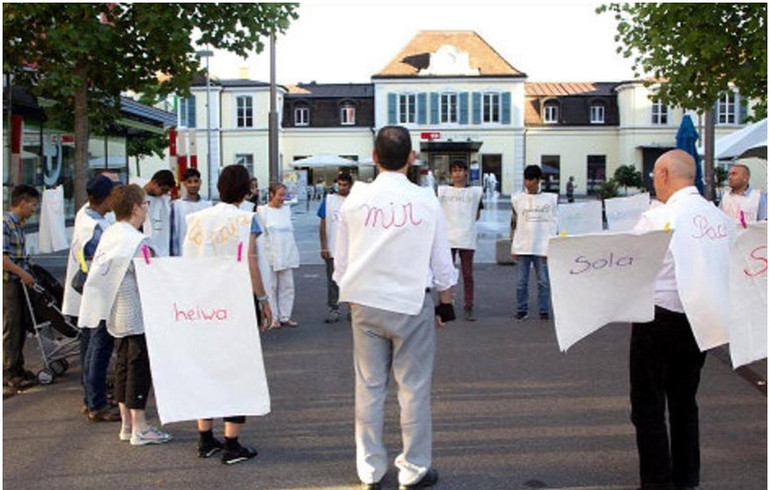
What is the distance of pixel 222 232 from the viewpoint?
20.9 feet

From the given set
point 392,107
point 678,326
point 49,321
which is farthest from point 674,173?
point 392,107

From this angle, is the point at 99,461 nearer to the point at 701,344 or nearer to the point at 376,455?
the point at 376,455

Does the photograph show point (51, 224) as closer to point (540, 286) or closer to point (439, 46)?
point (540, 286)

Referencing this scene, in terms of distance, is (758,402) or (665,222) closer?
(665,222)

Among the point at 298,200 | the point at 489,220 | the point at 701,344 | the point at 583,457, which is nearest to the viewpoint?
the point at 701,344

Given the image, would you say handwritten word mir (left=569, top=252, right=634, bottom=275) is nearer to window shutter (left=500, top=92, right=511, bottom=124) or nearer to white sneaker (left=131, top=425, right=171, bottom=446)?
white sneaker (left=131, top=425, right=171, bottom=446)

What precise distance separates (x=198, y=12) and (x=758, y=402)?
8787 millimetres

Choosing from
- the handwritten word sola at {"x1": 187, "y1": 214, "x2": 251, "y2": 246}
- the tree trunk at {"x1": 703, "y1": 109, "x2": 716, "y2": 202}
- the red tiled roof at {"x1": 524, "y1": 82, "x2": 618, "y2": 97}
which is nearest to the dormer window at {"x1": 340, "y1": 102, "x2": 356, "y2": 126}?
the red tiled roof at {"x1": 524, "y1": 82, "x2": 618, "y2": 97}

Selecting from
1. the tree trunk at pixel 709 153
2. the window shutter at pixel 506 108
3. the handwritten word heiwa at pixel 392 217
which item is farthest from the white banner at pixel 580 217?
the window shutter at pixel 506 108

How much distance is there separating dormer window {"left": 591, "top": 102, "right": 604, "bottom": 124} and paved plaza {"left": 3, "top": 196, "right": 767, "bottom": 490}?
5679cm

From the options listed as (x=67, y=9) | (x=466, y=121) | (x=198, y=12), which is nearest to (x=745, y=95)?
(x=198, y=12)

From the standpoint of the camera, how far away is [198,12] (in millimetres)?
12594

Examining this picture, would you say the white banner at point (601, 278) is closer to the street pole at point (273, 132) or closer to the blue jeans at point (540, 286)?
the blue jeans at point (540, 286)

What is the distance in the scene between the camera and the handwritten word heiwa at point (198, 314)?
539 cm
